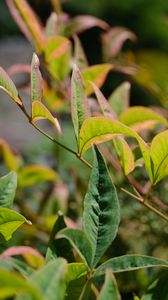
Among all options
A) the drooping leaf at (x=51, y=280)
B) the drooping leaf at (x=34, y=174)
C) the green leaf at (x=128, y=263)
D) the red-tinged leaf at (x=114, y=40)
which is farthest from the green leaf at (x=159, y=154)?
the red-tinged leaf at (x=114, y=40)

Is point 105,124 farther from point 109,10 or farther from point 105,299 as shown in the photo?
point 109,10

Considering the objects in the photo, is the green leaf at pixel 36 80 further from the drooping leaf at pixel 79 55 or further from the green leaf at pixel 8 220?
the drooping leaf at pixel 79 55

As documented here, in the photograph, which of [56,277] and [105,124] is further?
[105,124]

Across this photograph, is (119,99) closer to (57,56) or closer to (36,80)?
(57,56)

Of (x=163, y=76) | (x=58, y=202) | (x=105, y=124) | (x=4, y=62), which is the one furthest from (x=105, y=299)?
(x=4, y=62)

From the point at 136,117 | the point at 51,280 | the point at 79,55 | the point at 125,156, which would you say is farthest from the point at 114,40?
the point at 51,280
